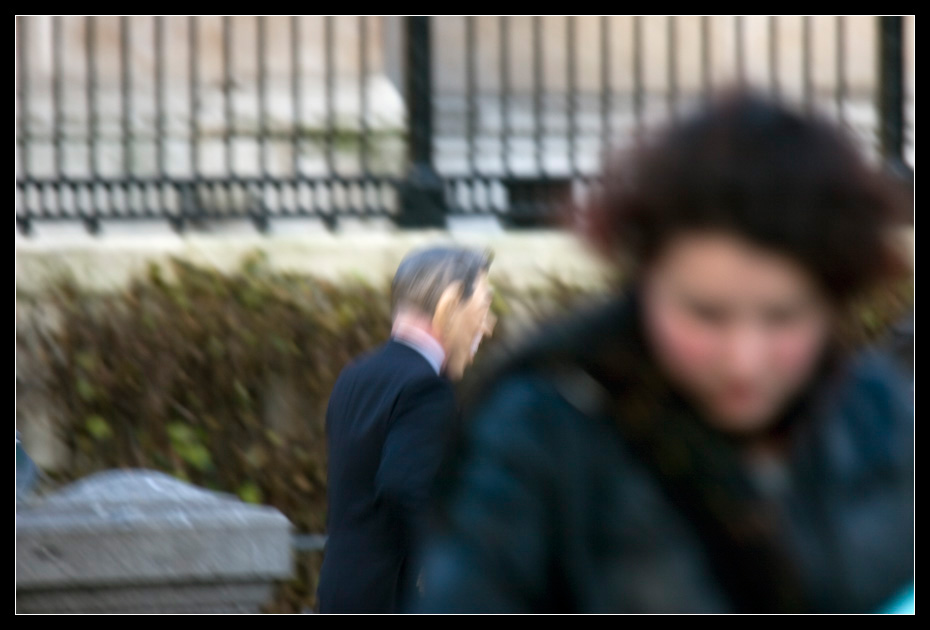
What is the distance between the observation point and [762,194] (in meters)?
1.45

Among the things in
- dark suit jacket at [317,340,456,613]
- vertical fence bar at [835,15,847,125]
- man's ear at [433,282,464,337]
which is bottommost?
dark suit jacket at [317,340,456,613]

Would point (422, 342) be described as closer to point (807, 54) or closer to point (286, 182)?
point (286, 182)

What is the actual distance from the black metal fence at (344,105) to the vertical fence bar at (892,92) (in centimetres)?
1

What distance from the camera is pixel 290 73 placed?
18.9ft

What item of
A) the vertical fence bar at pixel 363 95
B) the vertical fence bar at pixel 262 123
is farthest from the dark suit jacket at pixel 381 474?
the vertical fence bar at pixel 363 95

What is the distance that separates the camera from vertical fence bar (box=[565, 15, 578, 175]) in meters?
5.74

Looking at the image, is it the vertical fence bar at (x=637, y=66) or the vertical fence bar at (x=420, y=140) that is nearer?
the vertical fence bar at (x=420, y=140)

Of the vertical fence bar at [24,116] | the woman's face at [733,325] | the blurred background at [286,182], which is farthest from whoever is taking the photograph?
the vertical fence bar at [24,116]

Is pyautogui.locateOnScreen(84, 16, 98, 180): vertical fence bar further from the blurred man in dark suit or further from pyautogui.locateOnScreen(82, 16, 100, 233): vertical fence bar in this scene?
the blurred man in dark suit

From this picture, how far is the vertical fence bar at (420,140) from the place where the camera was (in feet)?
18.4

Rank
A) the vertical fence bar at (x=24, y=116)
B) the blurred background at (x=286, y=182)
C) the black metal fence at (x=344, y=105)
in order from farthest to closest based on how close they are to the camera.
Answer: the black metal fence at (x=344, y=105) < the vertical fence bar at (x=24, y=116) < the blurred background at (x=286, y=182)

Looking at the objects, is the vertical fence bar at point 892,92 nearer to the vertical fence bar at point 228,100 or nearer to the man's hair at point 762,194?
the vertical fence bar at point 228,100

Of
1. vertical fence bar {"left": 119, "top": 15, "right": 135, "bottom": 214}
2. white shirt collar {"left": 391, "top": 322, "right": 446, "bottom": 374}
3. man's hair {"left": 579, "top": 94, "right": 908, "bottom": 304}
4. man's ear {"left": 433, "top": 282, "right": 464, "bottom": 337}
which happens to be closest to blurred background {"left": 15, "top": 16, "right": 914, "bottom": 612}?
vertical fence bar {"left": 119, "top": 15, "right": 135, "bottom": 214}
